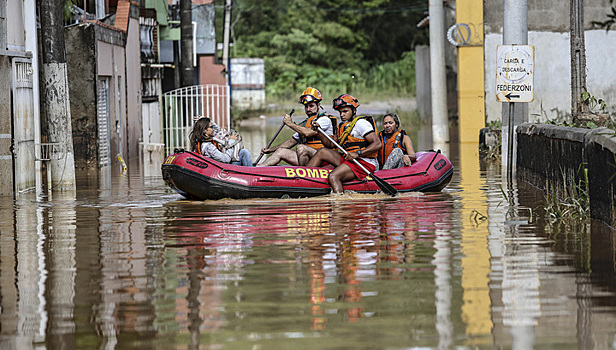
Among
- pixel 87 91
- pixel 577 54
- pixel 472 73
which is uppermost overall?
pixel 472 73

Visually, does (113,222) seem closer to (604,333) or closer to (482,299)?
(482,299)

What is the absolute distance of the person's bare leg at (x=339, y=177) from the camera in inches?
639

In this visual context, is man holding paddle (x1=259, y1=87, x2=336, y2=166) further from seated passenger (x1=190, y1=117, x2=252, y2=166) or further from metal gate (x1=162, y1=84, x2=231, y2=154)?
metal gate (x1=162, y1=84, x2=231, y2=154)

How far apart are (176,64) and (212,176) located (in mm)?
20297

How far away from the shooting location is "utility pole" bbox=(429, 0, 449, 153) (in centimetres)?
3197

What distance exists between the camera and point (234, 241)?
11.4m

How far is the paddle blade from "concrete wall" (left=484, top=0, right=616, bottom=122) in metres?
13.8

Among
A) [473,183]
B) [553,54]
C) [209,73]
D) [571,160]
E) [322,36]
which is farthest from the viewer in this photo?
[322,36]

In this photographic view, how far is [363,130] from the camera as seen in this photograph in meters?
16.5

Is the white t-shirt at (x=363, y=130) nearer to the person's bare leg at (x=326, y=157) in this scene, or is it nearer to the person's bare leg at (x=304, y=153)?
the person's bare leg at (x=326, y=157)

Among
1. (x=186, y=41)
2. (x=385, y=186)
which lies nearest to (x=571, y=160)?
(x=385, y=186)

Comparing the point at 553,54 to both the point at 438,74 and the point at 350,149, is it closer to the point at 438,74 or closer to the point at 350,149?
the point at 438,74

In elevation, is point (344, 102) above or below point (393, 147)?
above

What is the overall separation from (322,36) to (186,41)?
33.2 meters
